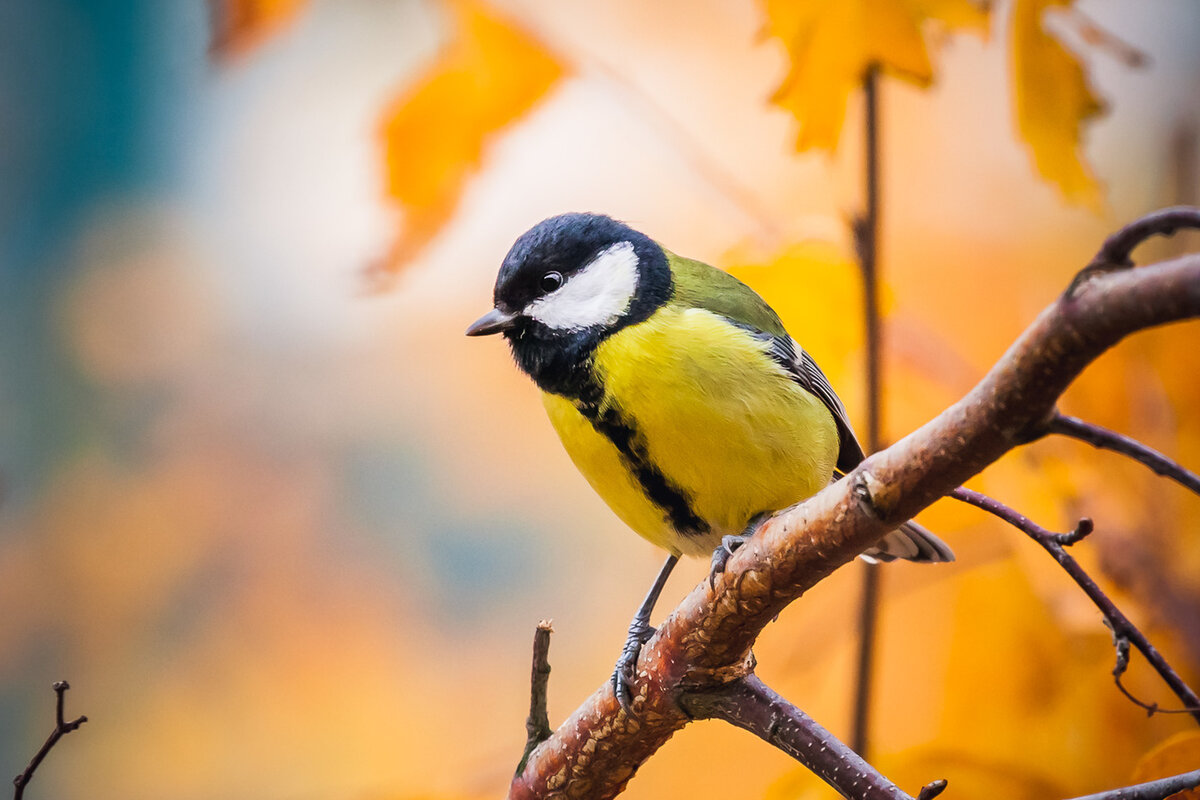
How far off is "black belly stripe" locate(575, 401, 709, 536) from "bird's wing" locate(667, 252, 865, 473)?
0.43ft

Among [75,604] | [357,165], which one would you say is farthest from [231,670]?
[357,165]

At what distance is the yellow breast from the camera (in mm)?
739

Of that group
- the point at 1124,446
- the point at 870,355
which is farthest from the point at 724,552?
the point at 870,355

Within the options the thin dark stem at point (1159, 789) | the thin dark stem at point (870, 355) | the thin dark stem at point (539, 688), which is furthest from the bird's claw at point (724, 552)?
the thin dark stem at point (870, 355)

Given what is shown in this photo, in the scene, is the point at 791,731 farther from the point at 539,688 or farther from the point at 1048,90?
the point at 1048,90

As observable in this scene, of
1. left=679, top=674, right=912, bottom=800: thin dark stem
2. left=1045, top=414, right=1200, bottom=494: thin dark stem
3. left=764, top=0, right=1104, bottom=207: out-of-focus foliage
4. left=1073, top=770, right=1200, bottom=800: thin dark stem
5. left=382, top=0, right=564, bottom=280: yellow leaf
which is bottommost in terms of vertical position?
left=1073, top=770, right=1200, bottom=800: thin dark stem

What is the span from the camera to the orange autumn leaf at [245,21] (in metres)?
1.27

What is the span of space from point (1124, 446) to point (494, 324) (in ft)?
1.74

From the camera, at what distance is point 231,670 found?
121 cm

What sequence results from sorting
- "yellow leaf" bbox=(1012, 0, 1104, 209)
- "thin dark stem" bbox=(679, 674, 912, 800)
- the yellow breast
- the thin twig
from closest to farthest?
the thin twig, "thin dark stem" bbox=(679, 674, 912, 800), the yellow breast, "yellow leaf" bbox=(1012, 0, 1104, 209)

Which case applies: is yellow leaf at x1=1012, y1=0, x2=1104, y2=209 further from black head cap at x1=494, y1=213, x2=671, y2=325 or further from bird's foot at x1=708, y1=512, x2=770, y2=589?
bird's foot at x1=708, y1=512, x2=770, y2=589

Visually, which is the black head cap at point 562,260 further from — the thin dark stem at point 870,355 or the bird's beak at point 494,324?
the thin dark stem at point 870,355

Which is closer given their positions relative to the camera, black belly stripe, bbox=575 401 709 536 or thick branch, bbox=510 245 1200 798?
thick branch, bbox=510 245 1200 798

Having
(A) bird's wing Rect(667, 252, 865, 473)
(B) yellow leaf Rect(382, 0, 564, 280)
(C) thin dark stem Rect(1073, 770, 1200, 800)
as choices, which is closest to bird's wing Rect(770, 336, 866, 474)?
→ (A) bird's wing Rect(667, 252, 865, 473)
